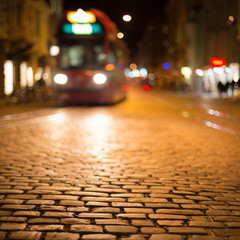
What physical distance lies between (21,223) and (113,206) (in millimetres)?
1009

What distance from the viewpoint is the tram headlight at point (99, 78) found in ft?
73.2

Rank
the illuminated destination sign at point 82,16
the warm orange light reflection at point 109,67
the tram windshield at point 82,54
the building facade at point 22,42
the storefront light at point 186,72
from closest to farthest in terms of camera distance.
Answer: the illuminated destination sign at point 82,16 → the tram windshield at point 82,54 → the warm orange light reflection at point 109,67 → the building facade at point 22,42 → the storefront light at point 186,72

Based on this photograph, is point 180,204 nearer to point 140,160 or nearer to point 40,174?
point 40,174

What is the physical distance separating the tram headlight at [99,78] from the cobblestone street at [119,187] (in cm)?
1142

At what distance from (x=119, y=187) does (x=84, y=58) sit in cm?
1729

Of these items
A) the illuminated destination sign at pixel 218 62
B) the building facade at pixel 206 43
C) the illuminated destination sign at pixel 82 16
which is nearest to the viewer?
the illuminated destination sign at pixel 82 16

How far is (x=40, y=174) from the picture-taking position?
6.46 metres

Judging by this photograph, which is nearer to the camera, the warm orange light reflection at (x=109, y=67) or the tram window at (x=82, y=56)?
the tram window at (x=82, y=56)

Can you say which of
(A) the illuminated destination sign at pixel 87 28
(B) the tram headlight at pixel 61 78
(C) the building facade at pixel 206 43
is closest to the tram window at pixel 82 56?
(B) the tram headlight at pixel 61 78

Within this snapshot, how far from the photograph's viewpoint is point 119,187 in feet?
18.7

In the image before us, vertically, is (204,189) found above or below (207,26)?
below

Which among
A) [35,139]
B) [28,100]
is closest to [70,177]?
[35,139]

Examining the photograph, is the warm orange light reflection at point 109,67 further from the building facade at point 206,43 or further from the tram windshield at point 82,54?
the building facade at point 206,43

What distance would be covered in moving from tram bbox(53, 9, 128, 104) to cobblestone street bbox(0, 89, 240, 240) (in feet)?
38.0
